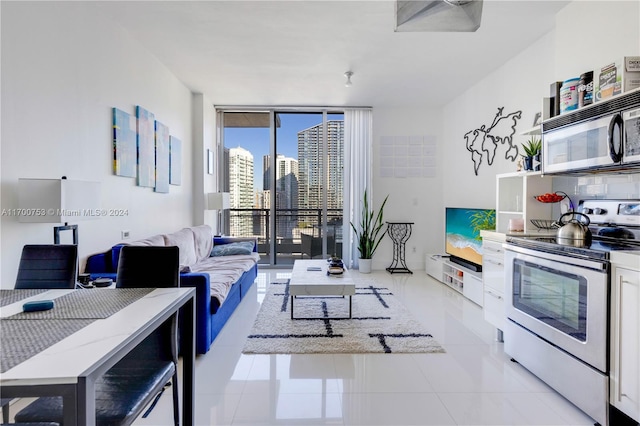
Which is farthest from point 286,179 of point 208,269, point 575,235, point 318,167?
point 575,235

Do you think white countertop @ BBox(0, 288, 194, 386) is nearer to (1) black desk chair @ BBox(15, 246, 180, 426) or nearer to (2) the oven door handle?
(1) black desk chair @ BBox(15, 246, 180, 426)

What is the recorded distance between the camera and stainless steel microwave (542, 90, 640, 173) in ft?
6.15

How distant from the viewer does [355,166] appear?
6.10m

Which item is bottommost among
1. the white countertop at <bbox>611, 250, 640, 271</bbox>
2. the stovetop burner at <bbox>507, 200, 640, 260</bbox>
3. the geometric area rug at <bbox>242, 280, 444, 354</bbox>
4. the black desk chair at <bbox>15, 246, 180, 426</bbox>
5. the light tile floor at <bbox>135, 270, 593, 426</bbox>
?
the light tile floor at <bbox>135, 270, 593, 426</bbox>

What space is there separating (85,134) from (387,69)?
339 cm

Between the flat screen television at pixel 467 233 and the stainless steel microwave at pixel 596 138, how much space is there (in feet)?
5.30

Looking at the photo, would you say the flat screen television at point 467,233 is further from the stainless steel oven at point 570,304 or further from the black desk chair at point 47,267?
the black desk chair at point 47,267

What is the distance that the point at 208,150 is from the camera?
5.71m

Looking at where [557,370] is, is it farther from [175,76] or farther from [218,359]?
[175,76]

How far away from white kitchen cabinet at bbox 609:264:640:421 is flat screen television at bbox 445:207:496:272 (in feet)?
7.53

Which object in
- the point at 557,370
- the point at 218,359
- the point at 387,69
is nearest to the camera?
the point at 557,370

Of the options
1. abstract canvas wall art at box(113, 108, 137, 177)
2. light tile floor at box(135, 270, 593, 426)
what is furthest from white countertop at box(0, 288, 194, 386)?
abstract canvas wall art at box(113, 108, 137, 177)

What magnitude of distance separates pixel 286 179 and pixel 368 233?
180 centimetres

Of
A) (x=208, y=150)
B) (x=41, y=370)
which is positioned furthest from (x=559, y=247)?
(x=208, y=150)
